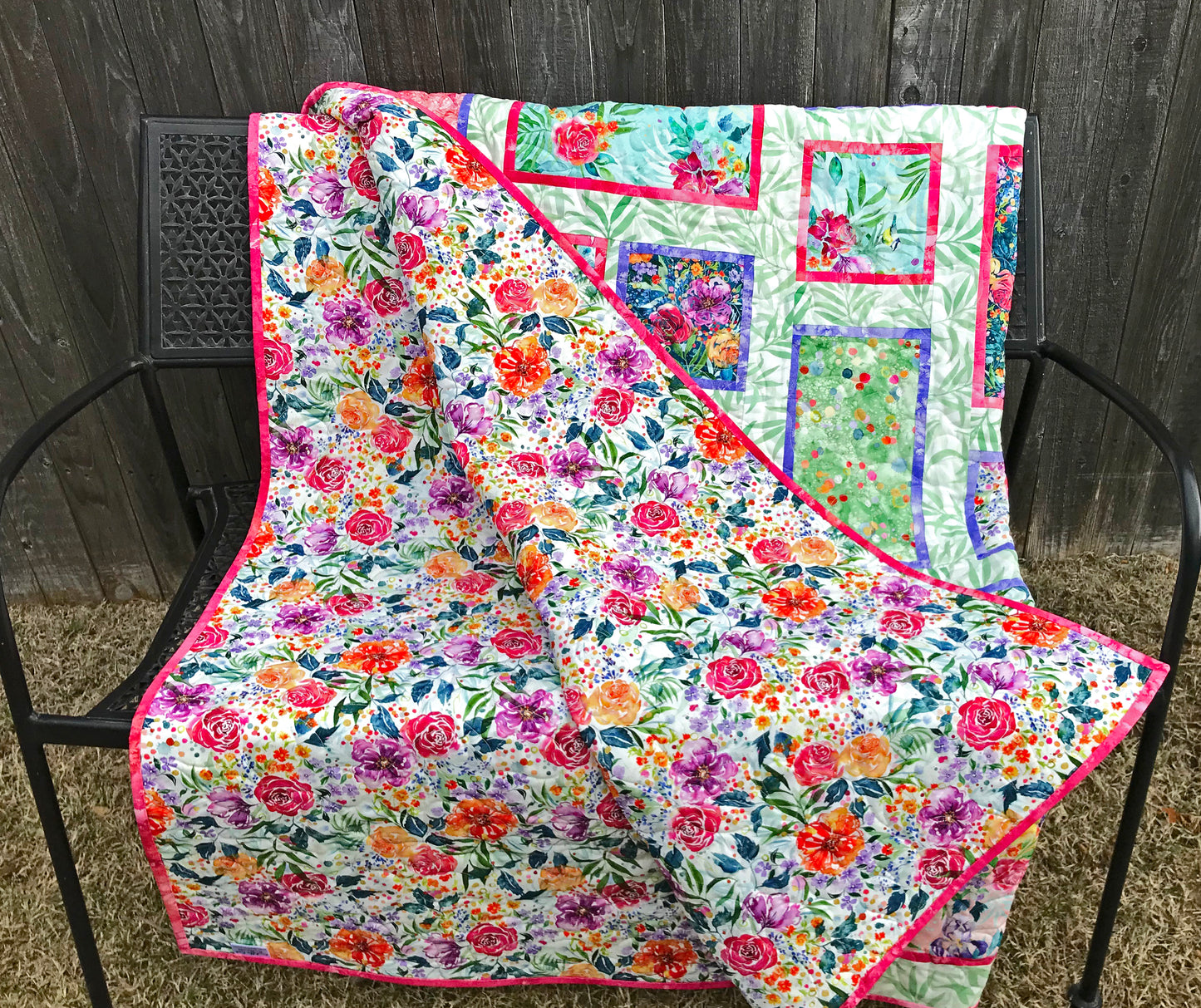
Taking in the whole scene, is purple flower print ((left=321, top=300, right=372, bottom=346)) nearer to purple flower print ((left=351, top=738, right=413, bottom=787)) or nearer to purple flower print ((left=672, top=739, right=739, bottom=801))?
purple flower print ((left=351, top=738, right=413, bottom=787))

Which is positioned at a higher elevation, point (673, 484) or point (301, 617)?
point (673, 484)

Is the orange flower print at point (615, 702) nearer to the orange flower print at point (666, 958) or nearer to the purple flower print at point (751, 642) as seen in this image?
the purple flower print at point (751, 642)

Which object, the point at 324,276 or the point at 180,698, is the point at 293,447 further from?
the point at 180,698

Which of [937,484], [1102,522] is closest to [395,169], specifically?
[937,484]

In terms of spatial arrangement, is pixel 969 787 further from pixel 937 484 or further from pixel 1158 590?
pixel 1158 590

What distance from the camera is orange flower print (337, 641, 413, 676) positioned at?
3.94 feet

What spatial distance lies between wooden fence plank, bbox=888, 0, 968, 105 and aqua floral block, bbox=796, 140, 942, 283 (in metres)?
0.22

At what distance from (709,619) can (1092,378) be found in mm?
657

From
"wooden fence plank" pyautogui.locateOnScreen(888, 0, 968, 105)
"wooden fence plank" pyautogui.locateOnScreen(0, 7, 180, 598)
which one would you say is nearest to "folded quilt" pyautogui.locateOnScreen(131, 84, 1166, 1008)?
"wooden fence plank" pyautogui.locateOnScreen(888, 0, 968, 105)

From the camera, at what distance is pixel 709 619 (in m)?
1.22

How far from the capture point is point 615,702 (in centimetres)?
112

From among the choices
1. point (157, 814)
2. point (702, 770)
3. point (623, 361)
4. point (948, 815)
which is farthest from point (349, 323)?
point (948, 815)

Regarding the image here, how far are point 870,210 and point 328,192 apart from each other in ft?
2.76

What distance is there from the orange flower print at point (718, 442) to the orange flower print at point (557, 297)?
265 millimetres
